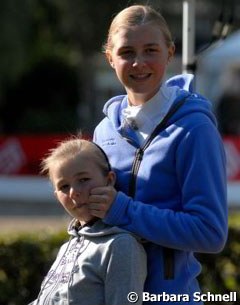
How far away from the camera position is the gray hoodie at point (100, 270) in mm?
2912

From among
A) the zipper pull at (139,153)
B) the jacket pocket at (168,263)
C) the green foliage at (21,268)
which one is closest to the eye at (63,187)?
the zipper pull at (139,153)

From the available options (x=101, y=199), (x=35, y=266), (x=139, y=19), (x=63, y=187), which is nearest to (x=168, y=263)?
(x=101, y=199)

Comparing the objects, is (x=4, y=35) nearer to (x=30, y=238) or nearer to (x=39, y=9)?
(x=39, y=9)

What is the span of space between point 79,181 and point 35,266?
3.63 meters

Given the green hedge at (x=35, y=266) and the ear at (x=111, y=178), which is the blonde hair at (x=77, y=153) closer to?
the ear at (x=111, y=178)

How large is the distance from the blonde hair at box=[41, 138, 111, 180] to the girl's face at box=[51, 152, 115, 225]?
0.01 m

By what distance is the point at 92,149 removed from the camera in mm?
3068

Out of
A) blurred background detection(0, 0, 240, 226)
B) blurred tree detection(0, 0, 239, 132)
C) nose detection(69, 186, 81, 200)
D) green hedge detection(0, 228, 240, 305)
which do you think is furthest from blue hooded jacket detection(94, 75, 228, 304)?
blurred tree detection(0, 0, 239, 132)

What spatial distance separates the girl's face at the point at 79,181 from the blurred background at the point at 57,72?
17.7 metres

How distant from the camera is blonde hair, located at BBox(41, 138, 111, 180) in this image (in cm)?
304

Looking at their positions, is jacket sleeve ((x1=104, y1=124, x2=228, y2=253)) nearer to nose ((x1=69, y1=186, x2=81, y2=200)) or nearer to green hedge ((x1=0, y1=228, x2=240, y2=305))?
nose ((x1=69, y1=186, x2=81, y2=200))

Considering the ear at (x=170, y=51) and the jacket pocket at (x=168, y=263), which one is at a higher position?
the ear at (x=170, y=51)

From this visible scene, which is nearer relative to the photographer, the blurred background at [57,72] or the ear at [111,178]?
the ear at [111,178]

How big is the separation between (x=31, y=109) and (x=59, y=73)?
2.16 meters
